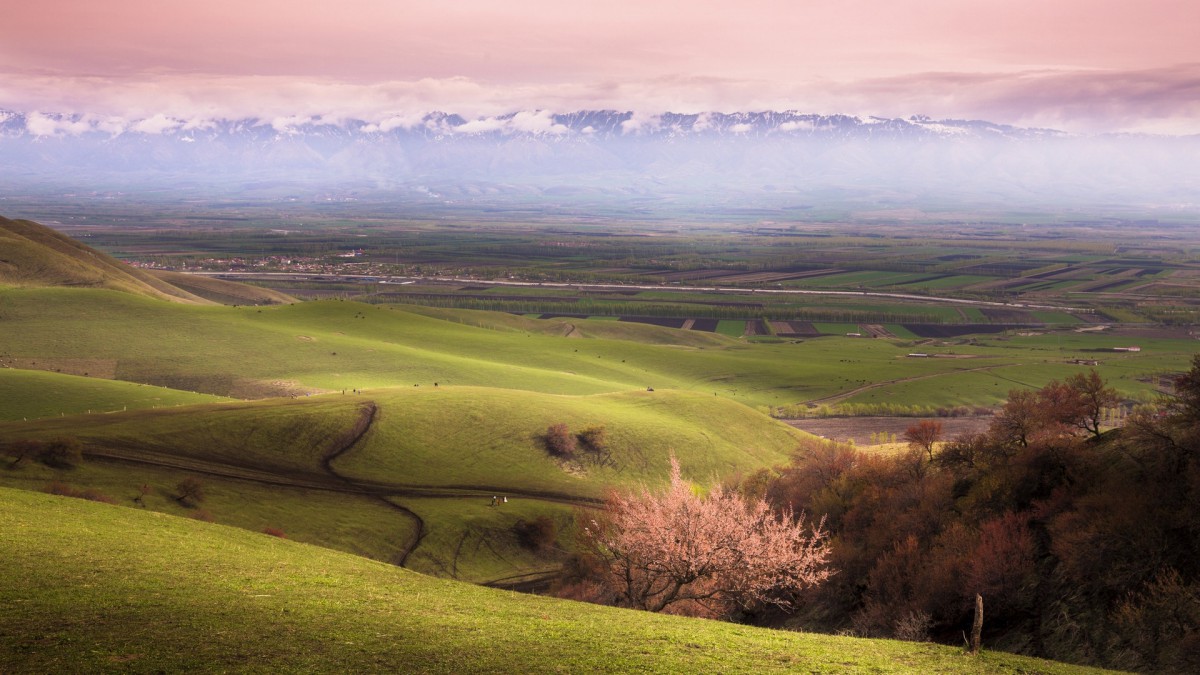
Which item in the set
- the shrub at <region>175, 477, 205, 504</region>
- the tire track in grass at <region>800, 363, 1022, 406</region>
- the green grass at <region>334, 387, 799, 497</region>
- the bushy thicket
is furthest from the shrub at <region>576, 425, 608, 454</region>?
the tire track in grass at <region>800, 363, 1022, 406</region>

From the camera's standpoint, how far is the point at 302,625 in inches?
1145

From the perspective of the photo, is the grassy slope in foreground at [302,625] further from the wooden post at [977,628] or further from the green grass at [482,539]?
the green grass at [482,539]

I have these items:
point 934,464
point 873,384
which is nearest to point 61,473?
point 934,464

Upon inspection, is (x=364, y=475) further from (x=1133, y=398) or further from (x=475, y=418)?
(x=1133, y=398)

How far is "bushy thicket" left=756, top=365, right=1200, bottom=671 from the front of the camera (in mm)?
38812

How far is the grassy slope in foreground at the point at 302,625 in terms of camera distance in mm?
25469

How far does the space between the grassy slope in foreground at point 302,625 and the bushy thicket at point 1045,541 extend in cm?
911

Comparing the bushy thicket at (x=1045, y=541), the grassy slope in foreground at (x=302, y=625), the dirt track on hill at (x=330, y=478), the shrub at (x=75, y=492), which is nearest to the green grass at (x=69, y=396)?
the dirt track on hill at (x=330, y=478)

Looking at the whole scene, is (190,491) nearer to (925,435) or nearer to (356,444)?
(356,444)

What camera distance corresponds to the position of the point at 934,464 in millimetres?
66438

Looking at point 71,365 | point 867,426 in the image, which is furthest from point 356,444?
point 867,426

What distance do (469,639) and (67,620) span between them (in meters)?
13.0

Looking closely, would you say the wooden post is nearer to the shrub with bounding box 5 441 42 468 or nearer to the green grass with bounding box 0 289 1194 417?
the shrub with bounding box 5 441 42 468

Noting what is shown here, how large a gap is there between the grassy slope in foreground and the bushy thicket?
9107mm
